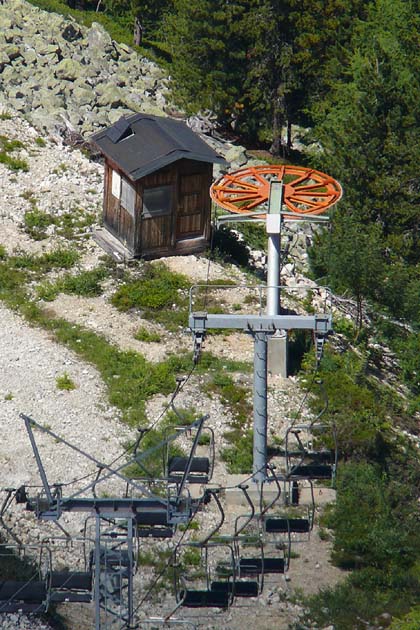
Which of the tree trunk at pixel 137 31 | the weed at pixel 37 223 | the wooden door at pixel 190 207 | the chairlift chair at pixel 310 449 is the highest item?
the tree trunk at pixel 137 31

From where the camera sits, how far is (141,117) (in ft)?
105

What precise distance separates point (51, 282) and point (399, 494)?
448 inches

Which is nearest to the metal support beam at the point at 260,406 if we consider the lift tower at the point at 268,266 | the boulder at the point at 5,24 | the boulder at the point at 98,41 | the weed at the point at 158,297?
the lift tower at the point at 268,266

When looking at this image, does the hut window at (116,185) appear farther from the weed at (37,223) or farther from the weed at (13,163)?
the weed at (13,163)

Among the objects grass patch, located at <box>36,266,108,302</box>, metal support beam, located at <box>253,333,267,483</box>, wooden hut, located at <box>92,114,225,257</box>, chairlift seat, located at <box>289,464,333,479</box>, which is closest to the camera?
chairlift seat, located at <box>289,464,333,479</box>

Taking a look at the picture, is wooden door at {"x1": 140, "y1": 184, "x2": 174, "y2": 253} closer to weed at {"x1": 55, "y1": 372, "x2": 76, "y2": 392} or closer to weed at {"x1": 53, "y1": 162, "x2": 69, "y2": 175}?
weed at {"x1": 55, "y1": 372, "x2": 76, "y2": 392}

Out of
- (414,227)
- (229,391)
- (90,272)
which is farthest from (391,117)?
(229,391)

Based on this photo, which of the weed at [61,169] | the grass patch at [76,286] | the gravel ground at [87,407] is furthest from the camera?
the weed at [61,169]

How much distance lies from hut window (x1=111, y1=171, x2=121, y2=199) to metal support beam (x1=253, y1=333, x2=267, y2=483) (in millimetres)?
10613

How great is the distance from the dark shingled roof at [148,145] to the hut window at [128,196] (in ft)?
1.93

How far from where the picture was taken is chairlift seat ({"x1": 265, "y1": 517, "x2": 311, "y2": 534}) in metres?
18.8

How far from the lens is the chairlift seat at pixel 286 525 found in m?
18.8

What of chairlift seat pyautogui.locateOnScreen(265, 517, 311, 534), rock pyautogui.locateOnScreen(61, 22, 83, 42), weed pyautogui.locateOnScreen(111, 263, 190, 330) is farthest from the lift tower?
rock pyautogui.locateOnScreen(61, 22, 83, 42)

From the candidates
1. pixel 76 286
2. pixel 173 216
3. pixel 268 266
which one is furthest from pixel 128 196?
→ pixel 268 266
